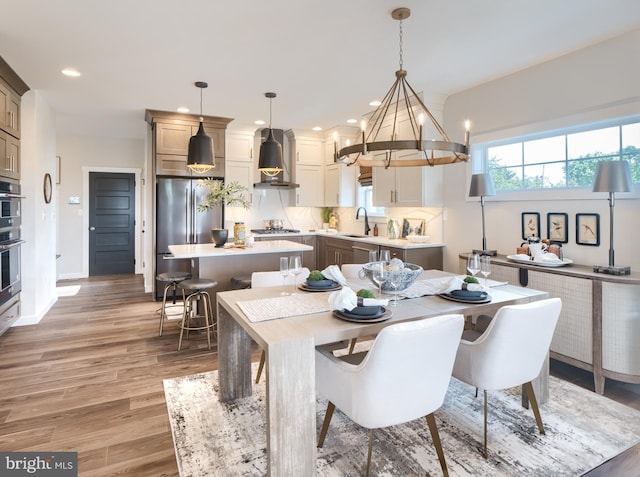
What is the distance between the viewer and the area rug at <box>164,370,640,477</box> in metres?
1.85

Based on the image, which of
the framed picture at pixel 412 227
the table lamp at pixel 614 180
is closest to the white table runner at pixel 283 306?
the table lamp at pixel 614 180

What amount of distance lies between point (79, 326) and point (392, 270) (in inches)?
145

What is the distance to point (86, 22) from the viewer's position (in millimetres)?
2729

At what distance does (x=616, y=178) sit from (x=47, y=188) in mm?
5830

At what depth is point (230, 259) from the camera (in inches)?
158

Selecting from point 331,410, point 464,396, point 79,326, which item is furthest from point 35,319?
point 464,396

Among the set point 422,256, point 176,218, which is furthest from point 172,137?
point 422,256

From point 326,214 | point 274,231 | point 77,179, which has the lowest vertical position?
point 274,231

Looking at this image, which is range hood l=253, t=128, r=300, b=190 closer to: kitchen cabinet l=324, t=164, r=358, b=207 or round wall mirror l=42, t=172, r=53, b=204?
kitchen cabinet l=324, t=164, r=358, b=207

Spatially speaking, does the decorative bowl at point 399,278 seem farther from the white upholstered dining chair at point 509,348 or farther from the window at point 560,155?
the window at point 560,155

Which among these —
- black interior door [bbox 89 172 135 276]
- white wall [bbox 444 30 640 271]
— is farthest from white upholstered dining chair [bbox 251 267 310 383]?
black interior door [bbox 89 172 135 276]

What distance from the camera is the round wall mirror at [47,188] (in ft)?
15.2

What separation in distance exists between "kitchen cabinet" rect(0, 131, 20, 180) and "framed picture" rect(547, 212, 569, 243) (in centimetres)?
498

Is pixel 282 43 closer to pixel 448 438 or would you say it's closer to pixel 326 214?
pixel 448 438
